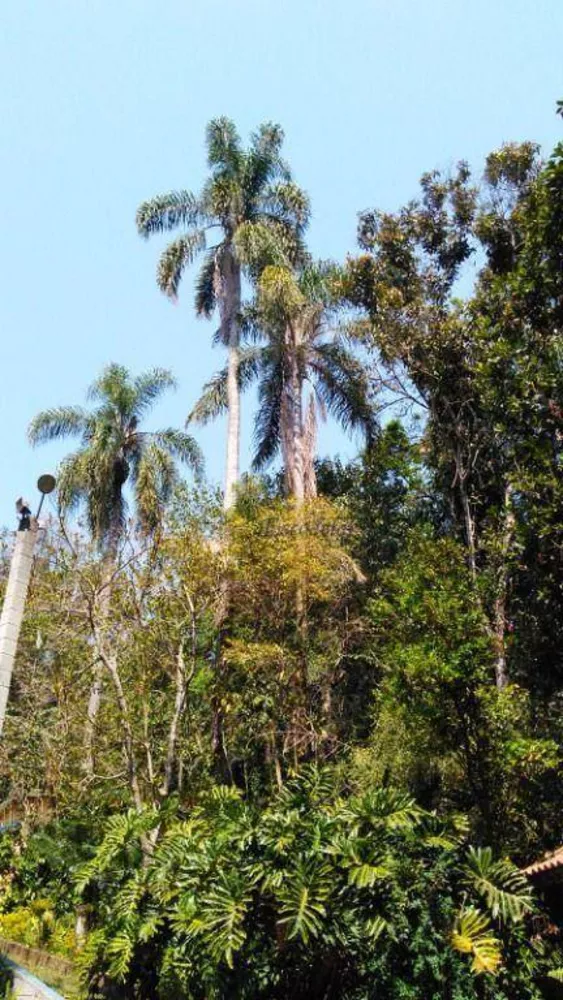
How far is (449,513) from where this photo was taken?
1884 centimetres

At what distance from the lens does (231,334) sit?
1981 centimetres

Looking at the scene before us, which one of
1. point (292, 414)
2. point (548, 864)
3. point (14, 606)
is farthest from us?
point (292, 414)

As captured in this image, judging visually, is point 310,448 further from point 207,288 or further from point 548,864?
point 548,864

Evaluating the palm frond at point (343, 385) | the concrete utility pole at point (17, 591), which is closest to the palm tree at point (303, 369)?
the palm frond at point (343, 385)

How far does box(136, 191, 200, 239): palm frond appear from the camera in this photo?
68.5 feet

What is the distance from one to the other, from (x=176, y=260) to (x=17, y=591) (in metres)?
12.9

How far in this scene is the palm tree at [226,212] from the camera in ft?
66.6

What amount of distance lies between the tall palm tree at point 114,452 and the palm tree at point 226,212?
2677 mm

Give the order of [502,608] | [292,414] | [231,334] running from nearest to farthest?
1. [502,608]
2. [292,414]
3. [231,334]

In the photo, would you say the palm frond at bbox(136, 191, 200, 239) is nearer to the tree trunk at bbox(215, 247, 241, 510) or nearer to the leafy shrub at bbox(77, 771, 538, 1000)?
the tree trunk at bbox(215, 247, 241, 510)

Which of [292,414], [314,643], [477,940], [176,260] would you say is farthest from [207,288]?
[477,940]

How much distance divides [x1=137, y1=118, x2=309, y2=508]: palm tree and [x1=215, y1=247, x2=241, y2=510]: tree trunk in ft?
0.08

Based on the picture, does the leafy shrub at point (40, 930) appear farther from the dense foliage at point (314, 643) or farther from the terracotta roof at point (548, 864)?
the terracotta roof at point (548, 864)

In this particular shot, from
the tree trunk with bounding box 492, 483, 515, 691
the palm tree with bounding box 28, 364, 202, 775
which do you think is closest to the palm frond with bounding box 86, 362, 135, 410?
the palm tree with bounding box 28, 364, 202, 775
